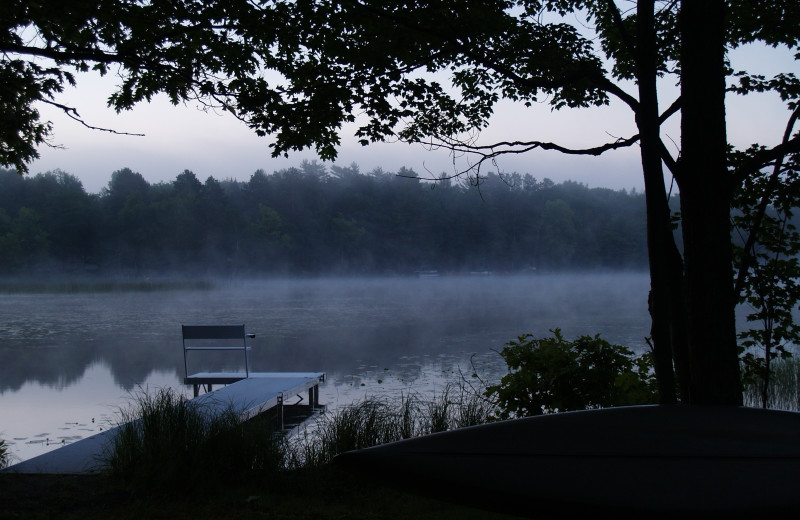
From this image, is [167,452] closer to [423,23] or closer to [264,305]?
[423,23]

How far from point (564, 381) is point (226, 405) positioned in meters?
2.80

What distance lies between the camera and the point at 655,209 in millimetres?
4160

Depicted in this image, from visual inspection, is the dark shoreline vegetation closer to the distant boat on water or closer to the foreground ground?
the foreground ground

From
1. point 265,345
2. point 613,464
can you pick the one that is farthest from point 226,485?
point 265,345

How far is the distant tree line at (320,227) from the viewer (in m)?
56.0

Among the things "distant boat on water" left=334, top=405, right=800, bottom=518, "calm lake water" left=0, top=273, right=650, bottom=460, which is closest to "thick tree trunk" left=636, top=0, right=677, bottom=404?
"calm lake water" left=0, top=273, right=650, bottom=460

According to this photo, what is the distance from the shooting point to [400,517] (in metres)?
3.21

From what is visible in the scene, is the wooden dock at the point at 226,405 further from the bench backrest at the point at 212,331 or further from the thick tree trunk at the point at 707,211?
the thick tree trunk at the point at 707,211

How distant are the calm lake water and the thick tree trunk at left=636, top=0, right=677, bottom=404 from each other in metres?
2.20

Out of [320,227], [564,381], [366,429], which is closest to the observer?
[366,429]

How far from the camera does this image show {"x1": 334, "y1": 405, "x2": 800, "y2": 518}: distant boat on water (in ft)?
4.25

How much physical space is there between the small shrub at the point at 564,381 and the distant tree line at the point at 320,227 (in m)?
50.0

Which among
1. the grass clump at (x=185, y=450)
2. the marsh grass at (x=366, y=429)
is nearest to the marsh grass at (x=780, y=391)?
the marsh grass at (x=366, y=429)

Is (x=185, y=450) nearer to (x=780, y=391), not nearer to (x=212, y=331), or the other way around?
(x=212, y=331)
